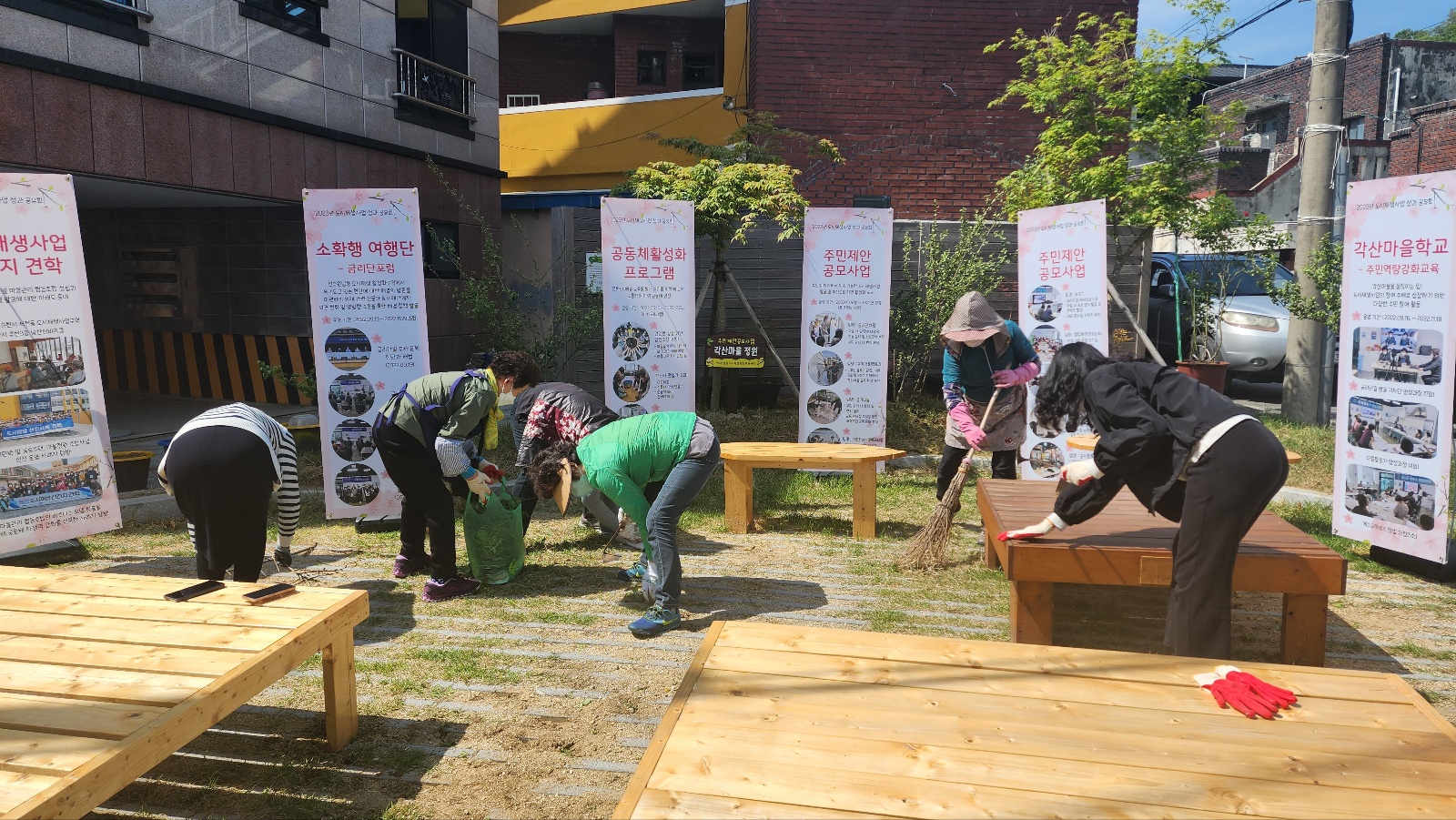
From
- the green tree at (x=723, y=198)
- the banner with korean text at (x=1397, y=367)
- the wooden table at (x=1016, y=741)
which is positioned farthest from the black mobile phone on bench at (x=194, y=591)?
the banner with korean text at (x=1397, y=367)

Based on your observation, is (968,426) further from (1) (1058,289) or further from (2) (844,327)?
(2) (844,327)

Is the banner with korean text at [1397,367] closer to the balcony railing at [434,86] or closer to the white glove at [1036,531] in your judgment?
the white glove at [1036,531]

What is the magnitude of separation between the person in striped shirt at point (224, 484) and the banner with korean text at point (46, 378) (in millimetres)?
1579

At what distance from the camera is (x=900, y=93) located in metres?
14.2

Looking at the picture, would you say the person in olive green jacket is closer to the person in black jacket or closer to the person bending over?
the person bending over

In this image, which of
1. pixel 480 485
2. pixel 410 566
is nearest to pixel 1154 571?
pixel 480 485

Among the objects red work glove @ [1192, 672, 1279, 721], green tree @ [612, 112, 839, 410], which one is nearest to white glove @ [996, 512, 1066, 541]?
red work glove @ [1192, 672, 1279, 721]

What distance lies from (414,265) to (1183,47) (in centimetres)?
802

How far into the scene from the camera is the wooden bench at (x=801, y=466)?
667 centimetres

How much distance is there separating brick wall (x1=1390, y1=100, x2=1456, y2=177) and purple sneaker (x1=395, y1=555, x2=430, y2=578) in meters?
22.4

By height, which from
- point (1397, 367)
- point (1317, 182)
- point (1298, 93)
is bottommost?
point (1397, 367)

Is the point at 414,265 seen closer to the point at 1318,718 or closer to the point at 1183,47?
the point at 1318,718

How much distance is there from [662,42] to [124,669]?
1752 centimetres

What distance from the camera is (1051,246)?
7656 mm
